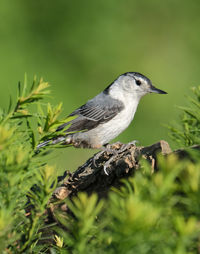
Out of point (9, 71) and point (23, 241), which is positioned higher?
point (9, 71)

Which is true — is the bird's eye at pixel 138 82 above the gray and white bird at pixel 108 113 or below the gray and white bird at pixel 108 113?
above

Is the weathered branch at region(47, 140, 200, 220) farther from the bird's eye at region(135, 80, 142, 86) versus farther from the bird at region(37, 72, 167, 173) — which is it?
the bird's eye at region(135, 80, 142, 86)

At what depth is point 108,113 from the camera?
2.39 meters

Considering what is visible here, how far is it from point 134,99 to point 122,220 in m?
2.03

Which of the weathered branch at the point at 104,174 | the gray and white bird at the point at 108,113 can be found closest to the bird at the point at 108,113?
the gray and white bird at the point at 108,113

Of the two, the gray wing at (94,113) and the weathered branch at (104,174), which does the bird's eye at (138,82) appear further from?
the weathered branch at (104,174)

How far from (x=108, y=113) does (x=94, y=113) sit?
3.6 inches

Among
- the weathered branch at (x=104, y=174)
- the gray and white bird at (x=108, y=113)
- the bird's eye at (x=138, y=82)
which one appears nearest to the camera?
Result: the weathered branch at (x=104, y=174)

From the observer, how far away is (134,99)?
2.48 meters

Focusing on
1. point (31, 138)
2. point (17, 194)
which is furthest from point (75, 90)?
point (17, 194)

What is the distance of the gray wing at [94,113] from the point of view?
7.71ft

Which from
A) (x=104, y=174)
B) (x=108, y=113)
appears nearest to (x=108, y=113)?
(x=108, y=113)

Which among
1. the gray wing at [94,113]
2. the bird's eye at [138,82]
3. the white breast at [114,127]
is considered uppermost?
the bird's eye at [138,82]

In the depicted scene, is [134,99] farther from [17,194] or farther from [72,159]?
[17,194]
